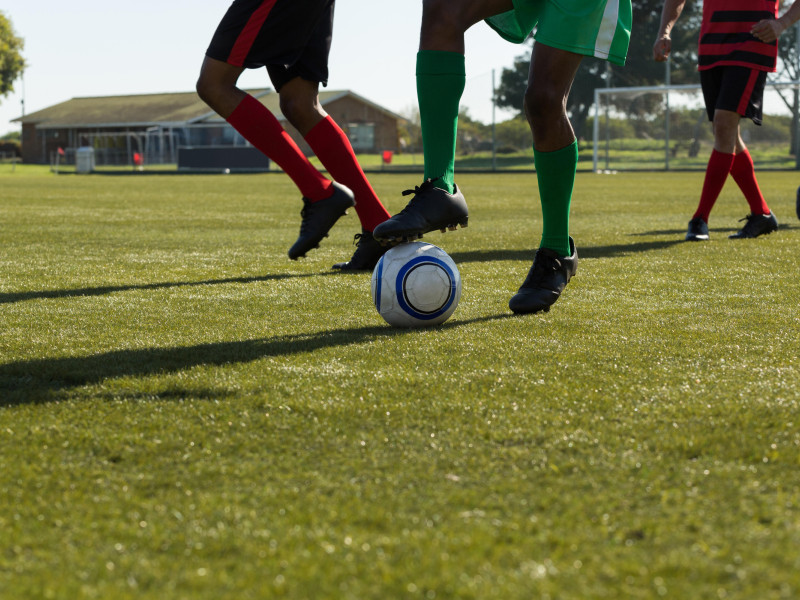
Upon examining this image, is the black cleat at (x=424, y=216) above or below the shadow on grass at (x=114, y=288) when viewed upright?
above

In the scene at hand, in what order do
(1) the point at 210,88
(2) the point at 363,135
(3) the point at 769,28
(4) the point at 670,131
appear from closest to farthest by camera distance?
(1) the point at 210,88 → (3) the point at 769,28 → (4) the point at 670,131 → (2) the point at 363,135

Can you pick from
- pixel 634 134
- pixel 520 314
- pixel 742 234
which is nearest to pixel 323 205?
pixel 520 314

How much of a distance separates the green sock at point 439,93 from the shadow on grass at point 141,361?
A: 70 cm

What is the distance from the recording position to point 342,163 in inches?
178

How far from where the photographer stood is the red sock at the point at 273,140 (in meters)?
4.26

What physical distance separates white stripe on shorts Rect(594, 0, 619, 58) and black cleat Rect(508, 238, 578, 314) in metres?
0.72

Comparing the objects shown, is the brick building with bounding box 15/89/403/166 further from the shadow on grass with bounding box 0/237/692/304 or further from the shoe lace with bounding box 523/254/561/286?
the shoe lace with bounding box 523/254/561/286

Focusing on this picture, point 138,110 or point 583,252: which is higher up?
point 138,110

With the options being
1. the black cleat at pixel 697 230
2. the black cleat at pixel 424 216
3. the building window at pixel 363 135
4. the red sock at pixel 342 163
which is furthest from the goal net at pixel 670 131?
the building window at pixel 363 135

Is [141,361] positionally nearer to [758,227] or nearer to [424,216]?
[424,216]

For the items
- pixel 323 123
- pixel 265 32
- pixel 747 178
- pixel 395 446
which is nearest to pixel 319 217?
pixel 323 123

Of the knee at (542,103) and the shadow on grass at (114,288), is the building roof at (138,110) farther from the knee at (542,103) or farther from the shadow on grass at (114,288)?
the knee at (542,103)

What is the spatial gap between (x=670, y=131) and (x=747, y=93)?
2385 centimetres

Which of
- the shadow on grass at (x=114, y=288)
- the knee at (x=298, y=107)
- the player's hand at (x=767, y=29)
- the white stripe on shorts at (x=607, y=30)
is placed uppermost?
the player's hand at (x=767, y=29)
